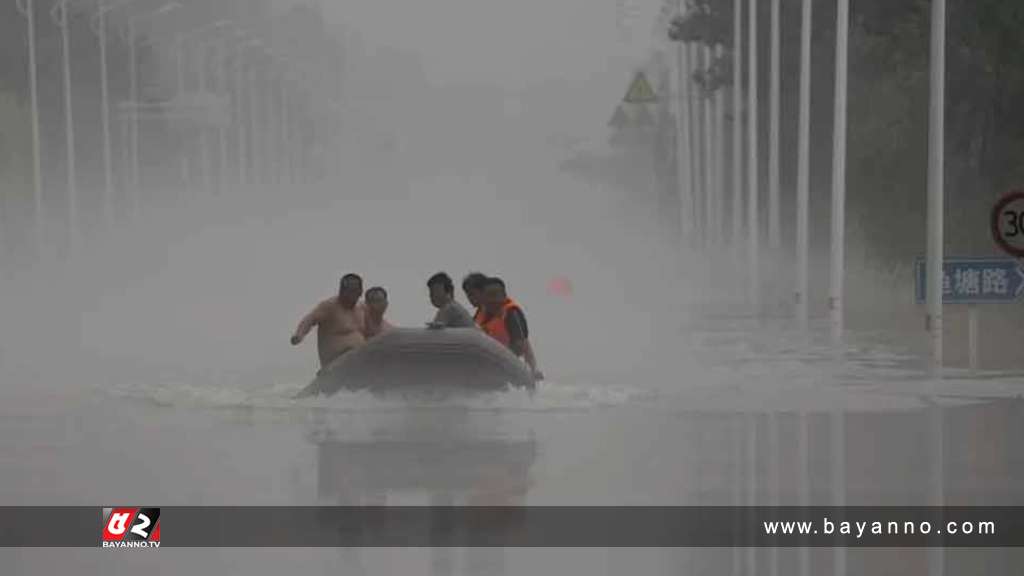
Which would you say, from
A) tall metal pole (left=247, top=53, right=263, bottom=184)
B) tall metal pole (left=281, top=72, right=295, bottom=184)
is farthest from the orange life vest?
tall metal pole (left=281, top=72, right=295, bottom=184)

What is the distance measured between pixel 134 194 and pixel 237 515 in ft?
328

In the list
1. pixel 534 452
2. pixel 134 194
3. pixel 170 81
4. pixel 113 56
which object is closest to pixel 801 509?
pixel 534 452

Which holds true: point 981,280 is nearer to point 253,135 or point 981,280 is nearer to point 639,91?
point 639,91

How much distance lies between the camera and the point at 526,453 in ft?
79.7

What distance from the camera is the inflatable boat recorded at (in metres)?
28.8

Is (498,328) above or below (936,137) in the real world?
below

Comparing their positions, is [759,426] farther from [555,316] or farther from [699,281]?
[699,281]

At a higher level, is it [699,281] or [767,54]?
[767,54]

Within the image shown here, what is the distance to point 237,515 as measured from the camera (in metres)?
18.7

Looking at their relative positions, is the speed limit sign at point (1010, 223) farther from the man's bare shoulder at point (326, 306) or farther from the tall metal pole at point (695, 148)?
the tall metal pole at point (695, 148)

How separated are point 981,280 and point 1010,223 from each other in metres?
6.06

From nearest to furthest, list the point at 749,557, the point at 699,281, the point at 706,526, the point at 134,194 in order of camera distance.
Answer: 1. the point at 749,557
2. the point at 706,526
3. the point at 699,281
4. the point at 134,194

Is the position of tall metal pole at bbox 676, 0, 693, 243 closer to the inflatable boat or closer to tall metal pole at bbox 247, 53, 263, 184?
tall metal pole at bbox 247, 53, 263, 184

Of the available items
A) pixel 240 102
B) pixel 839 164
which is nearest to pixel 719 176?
pixel 839 164
